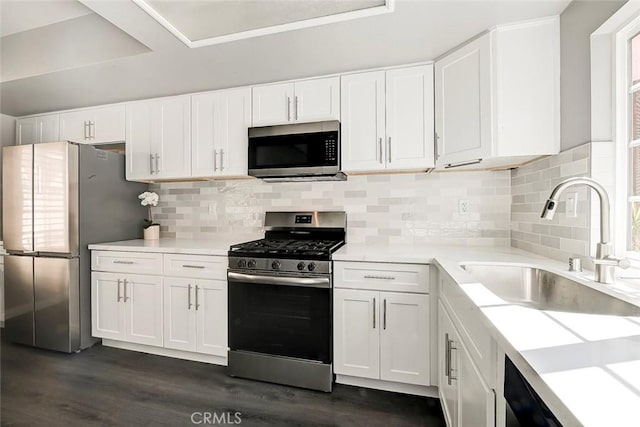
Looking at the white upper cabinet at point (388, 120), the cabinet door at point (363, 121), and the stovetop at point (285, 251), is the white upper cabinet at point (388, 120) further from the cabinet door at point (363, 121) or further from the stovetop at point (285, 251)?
the stovetop at point (285, 251)

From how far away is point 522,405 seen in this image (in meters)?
0.69

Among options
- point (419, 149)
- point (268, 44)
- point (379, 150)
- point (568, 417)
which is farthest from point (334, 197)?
point (568, 417)

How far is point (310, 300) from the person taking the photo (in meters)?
2.01

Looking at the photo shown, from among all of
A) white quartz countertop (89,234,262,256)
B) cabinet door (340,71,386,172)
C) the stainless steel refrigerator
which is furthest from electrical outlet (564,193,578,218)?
the stainless steel refrigerator

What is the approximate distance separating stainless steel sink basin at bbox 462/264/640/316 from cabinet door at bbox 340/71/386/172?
1.03 m

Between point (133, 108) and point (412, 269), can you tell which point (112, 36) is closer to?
point (133, 108)

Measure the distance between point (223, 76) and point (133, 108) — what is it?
1125 mm

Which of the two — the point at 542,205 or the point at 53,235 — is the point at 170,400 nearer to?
the point at 53,235

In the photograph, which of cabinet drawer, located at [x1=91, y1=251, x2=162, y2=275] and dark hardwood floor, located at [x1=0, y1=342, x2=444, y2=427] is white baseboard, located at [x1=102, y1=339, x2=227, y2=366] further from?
cabinet drawer, located at [x1=91, y1=251, x2=162, y2=275]

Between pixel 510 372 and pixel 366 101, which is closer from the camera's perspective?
pixel 510 372

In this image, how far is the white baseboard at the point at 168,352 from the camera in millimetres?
2361

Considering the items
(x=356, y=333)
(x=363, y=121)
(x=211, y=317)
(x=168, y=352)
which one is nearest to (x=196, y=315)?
(x=211, y=317)

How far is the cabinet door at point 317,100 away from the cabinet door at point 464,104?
0.72 metres

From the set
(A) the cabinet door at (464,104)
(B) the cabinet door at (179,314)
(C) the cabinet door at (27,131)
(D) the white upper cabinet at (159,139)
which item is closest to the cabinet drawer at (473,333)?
(A) the cabinet door at (464,104)
